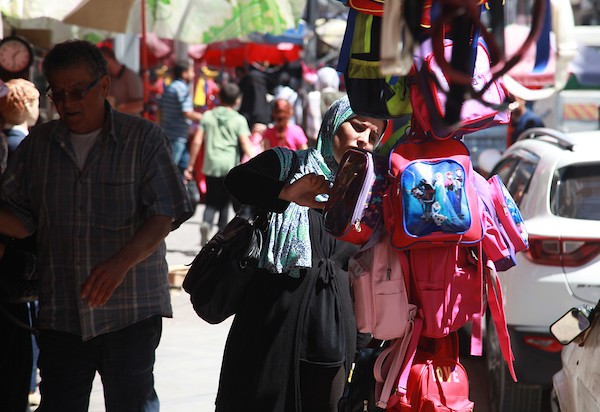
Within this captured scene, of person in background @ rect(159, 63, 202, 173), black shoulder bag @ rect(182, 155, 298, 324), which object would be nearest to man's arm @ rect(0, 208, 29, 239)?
black shoulder bag @ rect(182, 155, 298, 324)

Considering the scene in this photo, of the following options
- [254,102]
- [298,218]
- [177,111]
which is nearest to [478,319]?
[298,218]

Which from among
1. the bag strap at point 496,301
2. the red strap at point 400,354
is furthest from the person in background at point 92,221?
the bag strap at point 496,301

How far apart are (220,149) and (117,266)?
8686 mm

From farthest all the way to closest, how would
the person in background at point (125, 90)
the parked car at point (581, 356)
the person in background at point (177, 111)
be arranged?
the person in background at point (177, 111) < the person in background at point (125, 90) < the parked car at point (581, 356)

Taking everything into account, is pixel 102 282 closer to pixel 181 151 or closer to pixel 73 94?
pixel 73 94

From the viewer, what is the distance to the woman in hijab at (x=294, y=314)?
13.7 feet

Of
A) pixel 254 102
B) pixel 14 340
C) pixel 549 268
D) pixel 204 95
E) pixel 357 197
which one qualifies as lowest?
pixel 204 95

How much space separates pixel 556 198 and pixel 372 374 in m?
2.93

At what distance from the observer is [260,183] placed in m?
4.04

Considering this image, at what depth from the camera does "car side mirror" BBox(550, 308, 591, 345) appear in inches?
169

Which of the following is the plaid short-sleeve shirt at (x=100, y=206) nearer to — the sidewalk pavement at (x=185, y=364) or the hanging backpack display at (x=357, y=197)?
the hanging backpack display at (x=357, y=197)

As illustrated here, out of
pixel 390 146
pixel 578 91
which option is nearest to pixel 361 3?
pixel 390 146

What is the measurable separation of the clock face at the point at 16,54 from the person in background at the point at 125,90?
10.1 feet

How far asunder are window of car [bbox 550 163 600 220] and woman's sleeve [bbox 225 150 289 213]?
2772 millimetres
